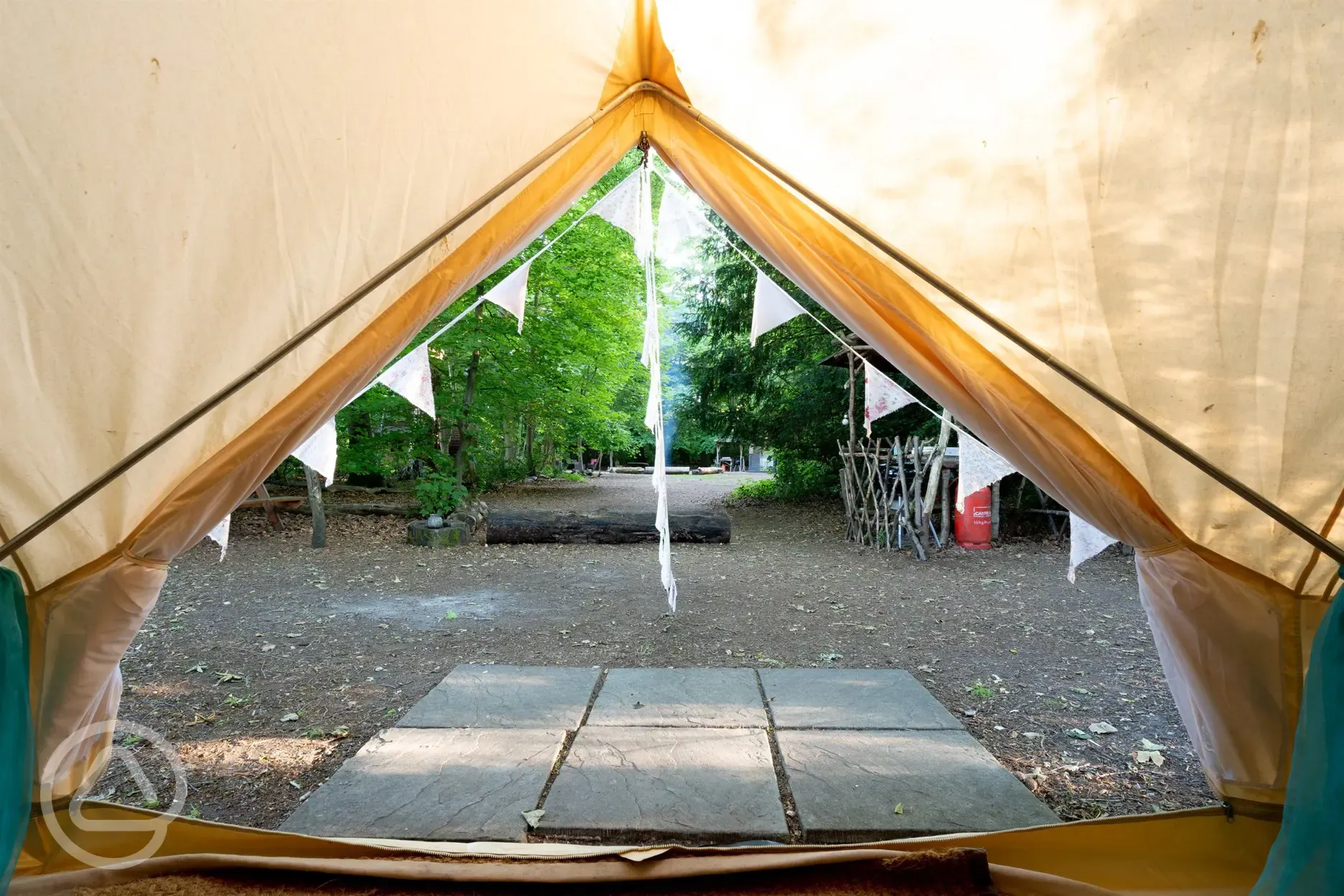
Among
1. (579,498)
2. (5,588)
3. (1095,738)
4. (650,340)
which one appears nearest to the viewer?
(5,588)

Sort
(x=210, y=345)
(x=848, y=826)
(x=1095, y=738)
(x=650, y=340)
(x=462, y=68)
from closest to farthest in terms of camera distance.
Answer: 1. (x=210, y=345)
2. (x=462, y=68)
3. (x=848, y=826)
4. (x=1095, y=738)
5. (x=650, y=340)

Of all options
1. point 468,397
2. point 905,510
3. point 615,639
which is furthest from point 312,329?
point 468,397

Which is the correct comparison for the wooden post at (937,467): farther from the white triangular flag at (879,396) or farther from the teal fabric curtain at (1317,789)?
the teal fabric curtain at (1317,789)

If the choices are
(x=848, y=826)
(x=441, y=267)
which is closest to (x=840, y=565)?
(x=848, y=826)

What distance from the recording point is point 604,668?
147 inches

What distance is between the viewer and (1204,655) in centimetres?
172

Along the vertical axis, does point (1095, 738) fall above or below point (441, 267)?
below

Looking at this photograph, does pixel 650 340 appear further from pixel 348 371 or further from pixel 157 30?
pixel 157 30

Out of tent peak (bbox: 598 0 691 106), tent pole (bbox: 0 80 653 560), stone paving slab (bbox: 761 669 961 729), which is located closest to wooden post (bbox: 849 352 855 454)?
stone paving slab (bbox: 761 669 961 729)

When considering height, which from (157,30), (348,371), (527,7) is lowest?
(348,371)

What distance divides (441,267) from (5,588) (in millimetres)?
1274

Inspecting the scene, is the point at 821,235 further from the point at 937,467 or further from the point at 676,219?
the point at 937,467

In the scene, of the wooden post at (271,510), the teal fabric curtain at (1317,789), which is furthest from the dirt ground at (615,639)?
the teal fabric curtain at (1317,789)

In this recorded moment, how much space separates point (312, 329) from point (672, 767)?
6.38 feet
